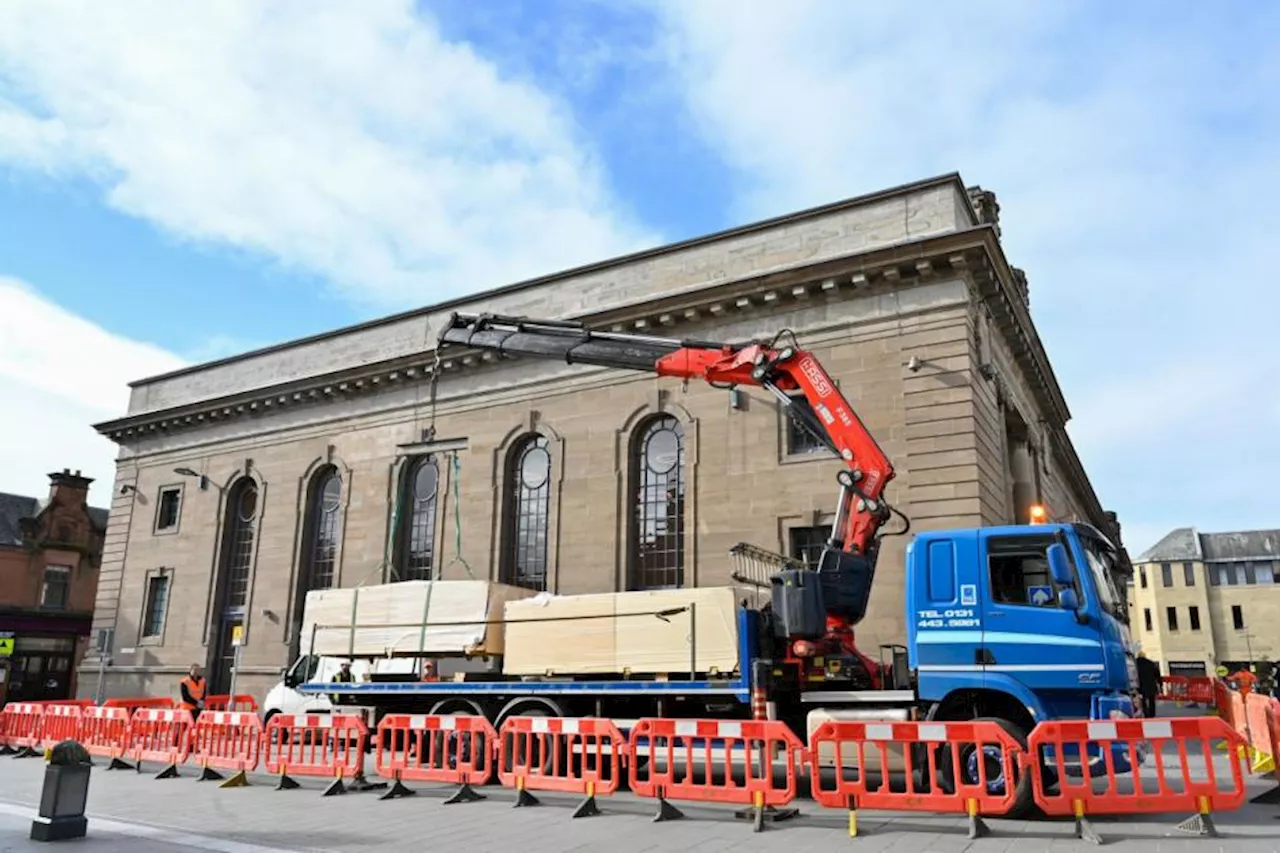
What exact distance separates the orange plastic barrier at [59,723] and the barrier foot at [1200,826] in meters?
16.6

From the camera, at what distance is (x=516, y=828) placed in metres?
9.29

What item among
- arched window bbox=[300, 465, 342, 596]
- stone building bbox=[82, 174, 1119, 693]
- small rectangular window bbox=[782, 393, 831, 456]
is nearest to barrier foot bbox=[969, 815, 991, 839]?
stone building bbox=[82, 174, 1119, 693]

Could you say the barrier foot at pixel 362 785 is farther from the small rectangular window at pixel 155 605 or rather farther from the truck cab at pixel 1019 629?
the small rectangular window at pixel 155 605

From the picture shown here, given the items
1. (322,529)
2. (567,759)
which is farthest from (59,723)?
(322,529)

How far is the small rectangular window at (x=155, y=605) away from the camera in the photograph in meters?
30.2

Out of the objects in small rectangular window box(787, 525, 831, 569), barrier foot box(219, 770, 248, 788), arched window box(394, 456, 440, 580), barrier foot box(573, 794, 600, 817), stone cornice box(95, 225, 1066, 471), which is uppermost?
stone cornice box(95, 225, 1066, 471)

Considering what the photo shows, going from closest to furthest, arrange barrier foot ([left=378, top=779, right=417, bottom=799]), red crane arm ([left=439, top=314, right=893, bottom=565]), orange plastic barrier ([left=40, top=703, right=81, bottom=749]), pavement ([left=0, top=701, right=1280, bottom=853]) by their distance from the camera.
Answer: pavement ([left=0, top=701, right=1280, bottom=853]) → barrier foot ([left=378, top=779, right=417, bottom=799]) → red crane arm ([left=439, top=314, right=893, bottom=565]) → orange plastic barrier ([left=40, top=703, right=81, bottom=749])

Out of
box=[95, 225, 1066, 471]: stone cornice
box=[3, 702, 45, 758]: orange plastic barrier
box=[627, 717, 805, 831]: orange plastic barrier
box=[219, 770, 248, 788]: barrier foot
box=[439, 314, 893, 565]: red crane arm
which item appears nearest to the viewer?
box=[627, 717, 805, 831]: orange plastic barrier

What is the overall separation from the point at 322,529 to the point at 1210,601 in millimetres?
74353

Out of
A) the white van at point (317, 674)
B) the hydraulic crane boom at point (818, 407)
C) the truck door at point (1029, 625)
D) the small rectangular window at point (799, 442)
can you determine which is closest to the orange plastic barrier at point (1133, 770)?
the truck door at point (1029, 625)

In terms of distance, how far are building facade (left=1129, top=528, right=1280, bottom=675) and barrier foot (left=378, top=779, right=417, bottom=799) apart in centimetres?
7635

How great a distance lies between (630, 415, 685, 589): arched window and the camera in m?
21.1

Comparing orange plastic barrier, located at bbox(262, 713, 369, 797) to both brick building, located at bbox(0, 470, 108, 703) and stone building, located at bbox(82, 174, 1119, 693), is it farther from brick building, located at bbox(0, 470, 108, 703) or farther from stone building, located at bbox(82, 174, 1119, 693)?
brick building, located at bbox(0, 470, 108, 703)

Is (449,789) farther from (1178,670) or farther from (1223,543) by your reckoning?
(1223,543)
